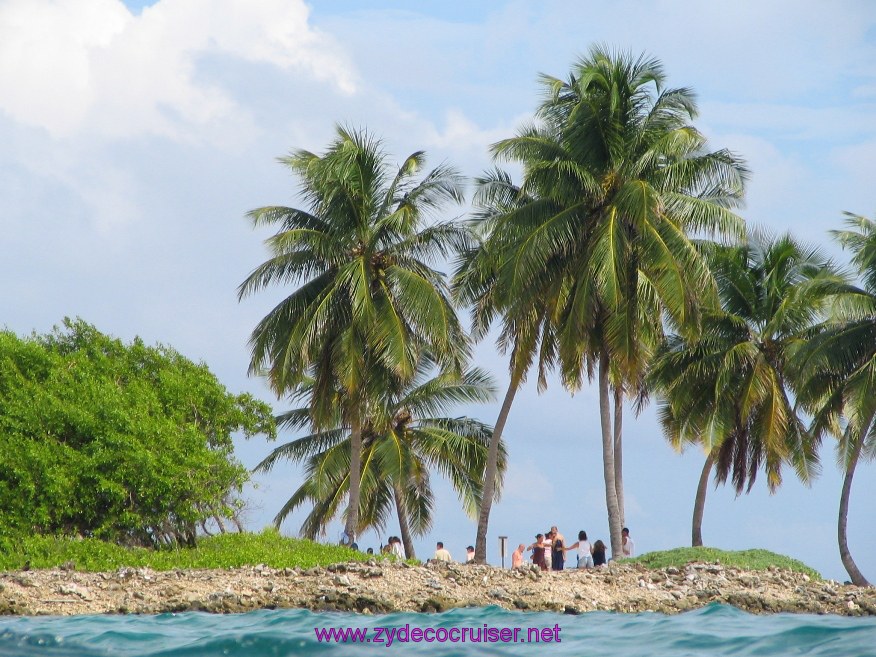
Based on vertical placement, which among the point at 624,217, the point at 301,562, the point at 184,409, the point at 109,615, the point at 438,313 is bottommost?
the point at 109,615

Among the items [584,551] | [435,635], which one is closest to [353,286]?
[584,551]

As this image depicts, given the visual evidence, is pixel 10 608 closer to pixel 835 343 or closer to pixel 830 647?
pixel 830 647

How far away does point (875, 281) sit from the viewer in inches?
1065

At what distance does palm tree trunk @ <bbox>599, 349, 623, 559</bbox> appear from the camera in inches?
1034

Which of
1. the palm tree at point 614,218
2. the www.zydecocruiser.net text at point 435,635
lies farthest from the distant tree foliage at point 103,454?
the www.zydecocruiser.net text at point 435,635

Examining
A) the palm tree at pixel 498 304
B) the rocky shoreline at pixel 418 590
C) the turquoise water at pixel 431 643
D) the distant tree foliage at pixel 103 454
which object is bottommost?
the turquoise water at pixel 431 643

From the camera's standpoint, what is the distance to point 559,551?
26.3 meters

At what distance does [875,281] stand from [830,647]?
18105 millimetres

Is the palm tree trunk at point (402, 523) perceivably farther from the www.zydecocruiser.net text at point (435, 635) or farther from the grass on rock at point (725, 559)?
the www.zydecocruiser.net text at point (435, 635)

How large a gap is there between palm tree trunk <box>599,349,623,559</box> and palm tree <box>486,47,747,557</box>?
0.10 ft

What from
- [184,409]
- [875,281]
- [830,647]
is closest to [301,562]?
[184,409]

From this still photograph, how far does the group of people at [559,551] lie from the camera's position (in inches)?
1020

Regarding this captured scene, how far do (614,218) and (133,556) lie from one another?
13491 millimetres

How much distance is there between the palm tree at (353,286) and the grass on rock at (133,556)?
395 cm
